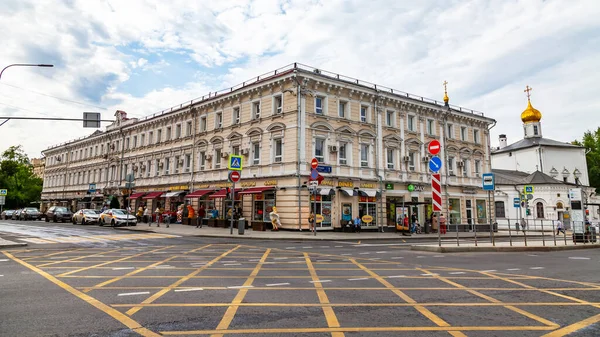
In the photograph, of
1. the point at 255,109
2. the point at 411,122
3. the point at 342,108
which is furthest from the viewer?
the point at 411,122

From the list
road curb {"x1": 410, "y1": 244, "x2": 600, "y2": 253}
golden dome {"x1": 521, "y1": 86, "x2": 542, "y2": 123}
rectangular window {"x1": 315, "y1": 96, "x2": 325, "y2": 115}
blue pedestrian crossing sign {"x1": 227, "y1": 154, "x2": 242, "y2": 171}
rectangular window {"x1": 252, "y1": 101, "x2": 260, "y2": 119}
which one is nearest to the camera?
road curb {"x1": 410, "y1": 244, "x2": 600, "y2": 253}

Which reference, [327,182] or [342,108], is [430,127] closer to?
[342,108]

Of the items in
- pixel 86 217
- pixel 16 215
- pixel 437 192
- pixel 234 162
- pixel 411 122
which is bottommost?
pixel 86 217

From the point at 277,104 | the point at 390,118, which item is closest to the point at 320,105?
the point at 277,104

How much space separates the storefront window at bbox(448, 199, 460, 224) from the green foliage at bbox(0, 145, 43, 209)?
265 feet

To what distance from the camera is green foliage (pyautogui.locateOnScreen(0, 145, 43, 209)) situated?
74.7 metres

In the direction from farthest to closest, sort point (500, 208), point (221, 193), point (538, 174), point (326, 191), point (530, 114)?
point (530, 114), point (500, 208), point (538, 174), point (221, 193), point (326, 191)

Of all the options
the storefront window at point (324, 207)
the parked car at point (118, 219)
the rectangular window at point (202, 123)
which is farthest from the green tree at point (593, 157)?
the parked car at point (118, 219)

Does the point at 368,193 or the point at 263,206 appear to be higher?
the point at 368,193

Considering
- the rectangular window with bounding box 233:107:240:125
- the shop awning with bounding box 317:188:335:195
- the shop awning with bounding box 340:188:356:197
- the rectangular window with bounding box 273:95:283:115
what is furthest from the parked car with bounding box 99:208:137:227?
the shop awning with bounding box 340:188:356:197

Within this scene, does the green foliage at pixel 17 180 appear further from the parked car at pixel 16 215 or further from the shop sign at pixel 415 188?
the shop sign at pixel 415 188

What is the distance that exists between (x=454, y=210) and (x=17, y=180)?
82826 millimetres

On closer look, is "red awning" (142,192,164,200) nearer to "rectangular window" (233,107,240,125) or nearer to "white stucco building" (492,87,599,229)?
"rectangular window" (233,107,240,125)

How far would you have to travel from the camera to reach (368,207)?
30.3 m
